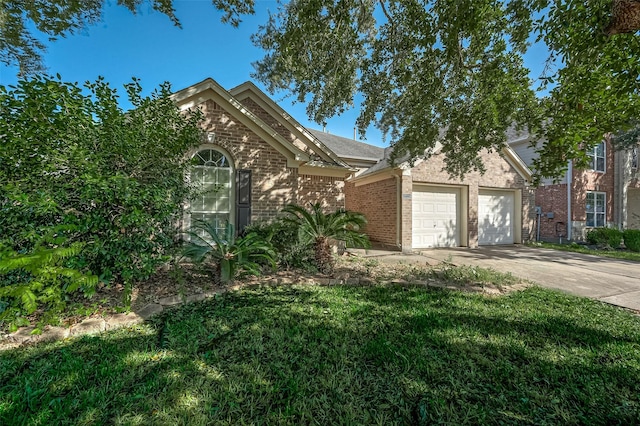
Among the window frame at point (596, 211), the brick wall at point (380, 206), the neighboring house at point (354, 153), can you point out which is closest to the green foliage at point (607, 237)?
the window frame at point (596, 211)

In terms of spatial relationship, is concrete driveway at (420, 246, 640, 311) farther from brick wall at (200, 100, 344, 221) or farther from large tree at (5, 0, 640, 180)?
brick wall at (200, 100, 344, 221)

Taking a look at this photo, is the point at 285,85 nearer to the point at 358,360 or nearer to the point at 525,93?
the point at 525,93

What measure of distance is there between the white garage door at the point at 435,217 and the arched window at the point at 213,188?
729 centimetres

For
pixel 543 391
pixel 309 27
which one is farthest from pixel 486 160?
pixel 543 391

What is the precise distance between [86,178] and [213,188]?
3286 mm

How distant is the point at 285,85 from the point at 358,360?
24.6 feet

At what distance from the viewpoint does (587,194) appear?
14758 millimetres

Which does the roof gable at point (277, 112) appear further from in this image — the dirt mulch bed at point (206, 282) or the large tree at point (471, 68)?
the dirt mulch bed at point (206, 282)

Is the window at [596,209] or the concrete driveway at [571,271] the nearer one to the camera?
the concrete driveway at [571,271]

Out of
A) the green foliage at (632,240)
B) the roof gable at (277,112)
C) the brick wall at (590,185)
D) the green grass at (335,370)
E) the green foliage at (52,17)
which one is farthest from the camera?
the brick wall at (590,185)

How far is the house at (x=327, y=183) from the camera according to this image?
6980 millimetres

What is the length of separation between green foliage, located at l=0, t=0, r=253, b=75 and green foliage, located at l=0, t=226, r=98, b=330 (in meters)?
5.00

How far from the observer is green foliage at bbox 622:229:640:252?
11.7 meters

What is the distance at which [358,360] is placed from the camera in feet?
9.14
